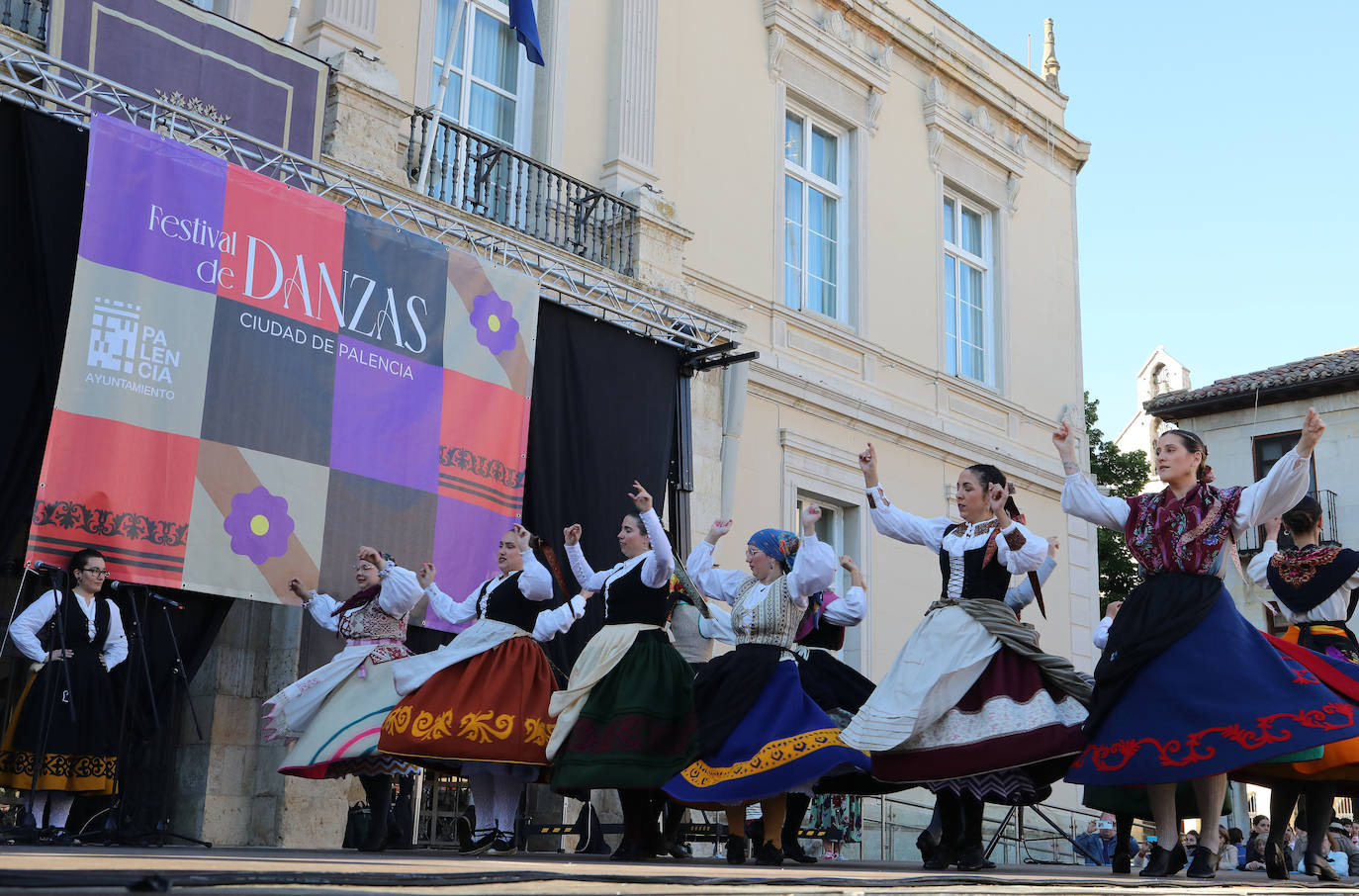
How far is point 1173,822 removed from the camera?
204 inches

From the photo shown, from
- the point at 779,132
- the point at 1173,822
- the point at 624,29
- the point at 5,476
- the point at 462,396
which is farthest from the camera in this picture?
the point at 779,132

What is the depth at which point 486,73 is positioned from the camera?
1148 centimetres

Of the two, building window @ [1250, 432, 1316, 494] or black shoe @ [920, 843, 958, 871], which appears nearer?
black shoe @ [920, 843, 958, 871]

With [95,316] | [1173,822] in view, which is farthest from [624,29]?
[1173,822]

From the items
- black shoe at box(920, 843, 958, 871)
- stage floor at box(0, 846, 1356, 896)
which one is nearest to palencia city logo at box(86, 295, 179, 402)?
stage floor at box(0, 846, 1356, 896)

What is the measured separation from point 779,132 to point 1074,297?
17.8 feet

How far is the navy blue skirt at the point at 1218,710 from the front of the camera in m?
4.80

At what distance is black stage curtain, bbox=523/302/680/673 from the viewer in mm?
9633

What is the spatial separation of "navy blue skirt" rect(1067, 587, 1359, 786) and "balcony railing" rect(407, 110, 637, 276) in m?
6.48

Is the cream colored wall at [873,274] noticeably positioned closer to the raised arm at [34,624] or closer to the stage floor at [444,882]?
the raised arm at [34,624]

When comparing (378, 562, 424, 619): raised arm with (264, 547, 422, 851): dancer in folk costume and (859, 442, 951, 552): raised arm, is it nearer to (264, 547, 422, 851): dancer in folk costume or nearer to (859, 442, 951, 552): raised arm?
(264, 547, 422, 851): dancer in folk costume

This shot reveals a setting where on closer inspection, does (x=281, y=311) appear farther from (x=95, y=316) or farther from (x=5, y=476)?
(x=5, y=476)

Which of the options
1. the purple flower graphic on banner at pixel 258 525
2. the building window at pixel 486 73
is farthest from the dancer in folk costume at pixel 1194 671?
the building window at pixel 486 73

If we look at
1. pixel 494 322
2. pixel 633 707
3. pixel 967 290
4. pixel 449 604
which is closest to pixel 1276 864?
pixel 633 707
